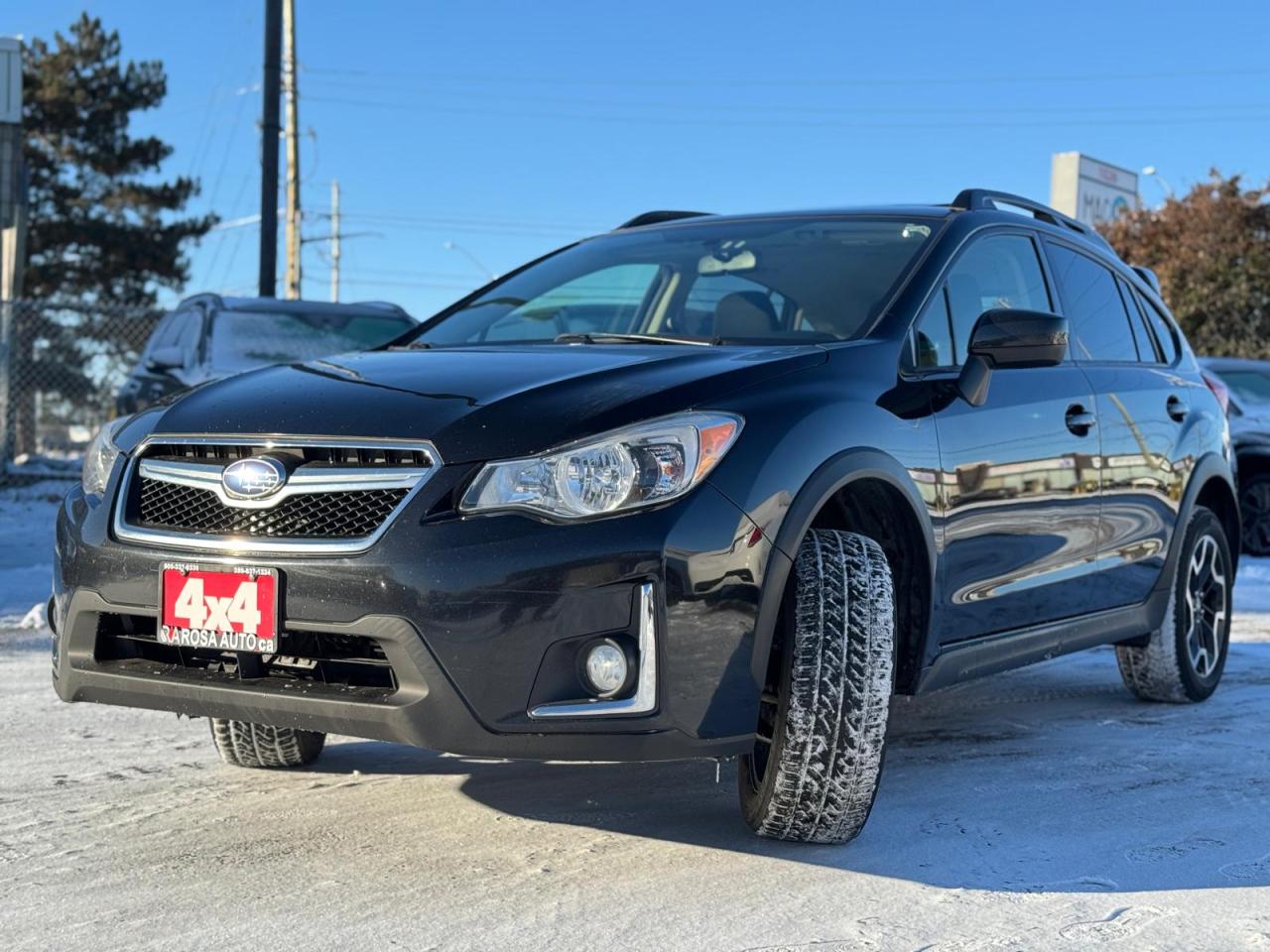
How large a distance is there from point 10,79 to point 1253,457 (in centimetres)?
1283

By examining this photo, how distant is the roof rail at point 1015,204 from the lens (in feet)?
15.7

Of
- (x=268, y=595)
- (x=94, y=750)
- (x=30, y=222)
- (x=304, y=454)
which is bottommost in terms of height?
(x=94, y=750)

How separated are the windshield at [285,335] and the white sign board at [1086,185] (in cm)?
1276

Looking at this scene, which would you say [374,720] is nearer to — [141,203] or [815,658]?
[815,658]

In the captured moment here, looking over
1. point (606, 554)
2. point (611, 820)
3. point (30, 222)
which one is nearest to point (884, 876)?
point (611, 820)

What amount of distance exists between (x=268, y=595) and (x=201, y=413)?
1.98 ft

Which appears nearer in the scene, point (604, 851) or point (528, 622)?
point (528, 622)

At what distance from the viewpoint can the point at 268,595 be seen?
316 centimetres

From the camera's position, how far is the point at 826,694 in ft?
11.0

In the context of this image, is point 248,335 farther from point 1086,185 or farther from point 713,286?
point 1086,185

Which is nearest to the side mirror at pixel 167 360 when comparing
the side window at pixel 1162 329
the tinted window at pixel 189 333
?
the tinted window at pixel 189 333

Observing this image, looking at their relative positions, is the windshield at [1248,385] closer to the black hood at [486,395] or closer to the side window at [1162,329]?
the side window at [1162,329]

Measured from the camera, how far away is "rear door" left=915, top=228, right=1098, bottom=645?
13.1ft

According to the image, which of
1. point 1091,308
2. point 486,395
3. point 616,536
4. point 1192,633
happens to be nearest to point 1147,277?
A: point 1091,308
